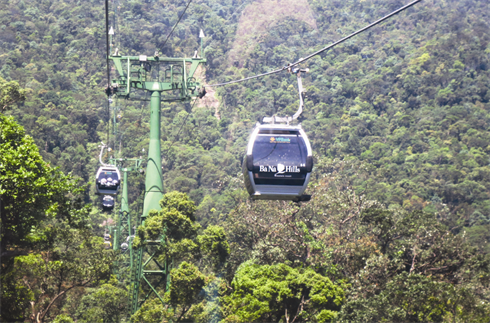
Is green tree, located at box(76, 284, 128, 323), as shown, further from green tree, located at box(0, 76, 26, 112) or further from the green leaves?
green tree, located at box(0, 76, 26, 112)

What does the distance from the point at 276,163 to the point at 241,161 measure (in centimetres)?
5789

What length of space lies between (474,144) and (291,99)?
101 feet

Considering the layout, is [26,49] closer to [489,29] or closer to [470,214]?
[470,214]

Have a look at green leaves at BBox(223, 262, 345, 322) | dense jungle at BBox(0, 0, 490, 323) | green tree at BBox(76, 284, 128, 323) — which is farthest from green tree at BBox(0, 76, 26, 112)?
green leaves at BBox(223, 262, 345, 322)

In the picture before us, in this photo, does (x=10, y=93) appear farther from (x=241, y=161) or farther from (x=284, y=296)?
(x=241, y=161)

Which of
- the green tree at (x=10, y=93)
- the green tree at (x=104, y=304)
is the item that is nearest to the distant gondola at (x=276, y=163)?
the green tree at (x=10, y=93)

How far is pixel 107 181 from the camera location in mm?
29688

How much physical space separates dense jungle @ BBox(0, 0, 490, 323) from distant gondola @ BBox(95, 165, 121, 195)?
133 centimetres

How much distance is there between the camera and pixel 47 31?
399 feet

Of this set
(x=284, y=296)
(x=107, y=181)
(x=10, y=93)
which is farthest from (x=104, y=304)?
(x=10, y=93)

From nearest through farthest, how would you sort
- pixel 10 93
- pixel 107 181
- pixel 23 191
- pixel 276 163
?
pixel 276 163 → pixel 23 191 → pixel 107 181 → pixel 10 93

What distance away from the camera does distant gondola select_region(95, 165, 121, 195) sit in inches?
1168

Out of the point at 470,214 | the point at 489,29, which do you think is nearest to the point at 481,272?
the point at 470,214

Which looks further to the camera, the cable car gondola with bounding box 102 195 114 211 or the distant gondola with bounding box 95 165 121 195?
the cable car gondola with bounding box 102 195 114 211
